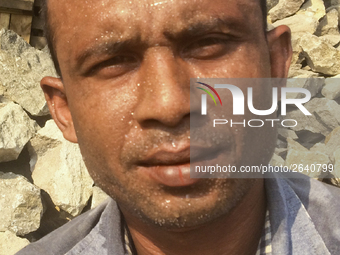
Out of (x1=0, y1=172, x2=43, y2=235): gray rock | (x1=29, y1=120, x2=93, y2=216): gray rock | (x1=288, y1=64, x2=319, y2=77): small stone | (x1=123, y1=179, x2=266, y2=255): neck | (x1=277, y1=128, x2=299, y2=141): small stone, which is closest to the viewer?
(x1=123, y1=179, x2=266, y2=255): neck

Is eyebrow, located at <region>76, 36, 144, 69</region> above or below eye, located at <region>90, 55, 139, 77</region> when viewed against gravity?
above

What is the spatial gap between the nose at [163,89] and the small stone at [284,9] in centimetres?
429

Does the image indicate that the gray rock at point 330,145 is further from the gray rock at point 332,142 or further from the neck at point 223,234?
the neck at point 223,234

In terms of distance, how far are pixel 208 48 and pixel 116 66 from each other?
1.06 ft

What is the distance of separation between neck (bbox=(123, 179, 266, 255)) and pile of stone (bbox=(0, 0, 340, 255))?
1.71m

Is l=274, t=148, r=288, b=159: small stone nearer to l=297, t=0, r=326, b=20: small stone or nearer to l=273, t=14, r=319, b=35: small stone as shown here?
l=273, t=14, r=319, b=35: small stone

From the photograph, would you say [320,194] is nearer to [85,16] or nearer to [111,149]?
[111,149]

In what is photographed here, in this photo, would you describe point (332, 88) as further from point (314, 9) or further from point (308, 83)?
point (314, 9)

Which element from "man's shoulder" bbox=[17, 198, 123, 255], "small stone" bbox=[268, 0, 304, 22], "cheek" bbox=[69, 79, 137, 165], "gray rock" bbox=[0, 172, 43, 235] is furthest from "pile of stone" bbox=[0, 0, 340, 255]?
"cheek" bbox=[69, 79, 137, 165]

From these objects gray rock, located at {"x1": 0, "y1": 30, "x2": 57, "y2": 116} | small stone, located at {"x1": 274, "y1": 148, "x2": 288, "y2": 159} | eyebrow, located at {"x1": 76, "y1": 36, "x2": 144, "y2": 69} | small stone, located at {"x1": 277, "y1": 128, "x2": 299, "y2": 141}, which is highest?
gray rock, located at {"x1": 0, "y1": 30, "x2": 57, "y2": 116}

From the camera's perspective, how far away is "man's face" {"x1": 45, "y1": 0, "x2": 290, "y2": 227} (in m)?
1.02

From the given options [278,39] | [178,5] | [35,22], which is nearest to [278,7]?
[35,22]

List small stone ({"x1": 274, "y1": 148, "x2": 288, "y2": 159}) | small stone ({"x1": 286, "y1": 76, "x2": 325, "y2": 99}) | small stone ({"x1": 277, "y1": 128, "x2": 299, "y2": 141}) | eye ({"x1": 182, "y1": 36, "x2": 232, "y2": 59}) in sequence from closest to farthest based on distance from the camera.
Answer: eye ({"x1": 182, "y1": 36, "x2": 232, "y2": 59}), small stone ({"x1": 274, "y1": 148, "x2": 288, "y2": 159}), small stone ({"x1": 277, "y1": 128, "x2": 299, "y2": 141}), small stone ({"x1": 286, "y1": 76, "x2": 325, "y2": 99})

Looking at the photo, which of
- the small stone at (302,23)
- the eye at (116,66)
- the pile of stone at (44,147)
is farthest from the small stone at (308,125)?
the eye at (116,66)
